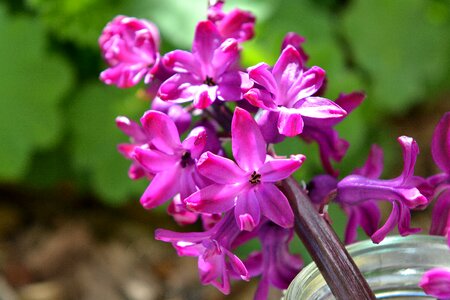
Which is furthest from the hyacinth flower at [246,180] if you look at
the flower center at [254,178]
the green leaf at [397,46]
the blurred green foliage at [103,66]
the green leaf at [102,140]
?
the green leaf at [397,46]

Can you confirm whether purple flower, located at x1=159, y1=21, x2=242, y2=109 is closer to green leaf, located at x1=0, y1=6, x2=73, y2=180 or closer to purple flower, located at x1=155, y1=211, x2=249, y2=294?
purple flower, located at x1=155, y1=211, x2=249, y2=294

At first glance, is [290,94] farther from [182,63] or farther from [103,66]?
[103,66]

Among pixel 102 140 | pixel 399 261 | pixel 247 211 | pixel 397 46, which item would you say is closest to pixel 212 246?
pixel 247 211

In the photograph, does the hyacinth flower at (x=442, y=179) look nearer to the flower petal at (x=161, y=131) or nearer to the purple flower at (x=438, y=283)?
the purple flower at (x=438, y=283)

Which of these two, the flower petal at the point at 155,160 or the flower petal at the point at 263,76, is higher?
the flower petal at the point at 263,76

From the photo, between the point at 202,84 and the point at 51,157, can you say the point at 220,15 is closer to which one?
the point at 202,84

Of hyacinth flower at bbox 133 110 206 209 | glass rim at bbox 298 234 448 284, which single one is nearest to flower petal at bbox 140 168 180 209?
hyacinth flower at bbox 133 110 206 209
